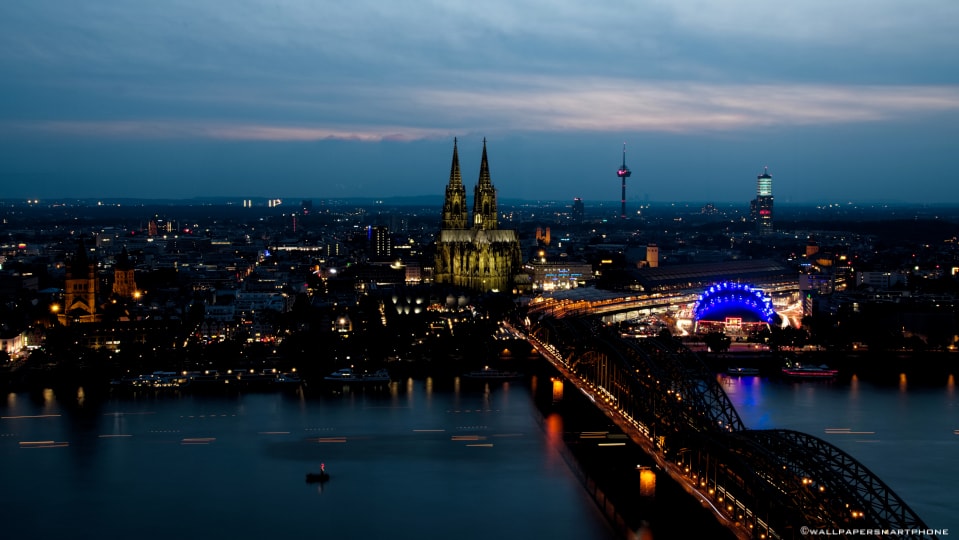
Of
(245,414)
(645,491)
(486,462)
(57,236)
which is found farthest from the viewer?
(57,236)

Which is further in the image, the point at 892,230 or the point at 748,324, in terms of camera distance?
the point at 892,230

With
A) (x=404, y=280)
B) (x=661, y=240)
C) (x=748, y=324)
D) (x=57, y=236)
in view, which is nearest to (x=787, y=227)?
(x=661, y=240)

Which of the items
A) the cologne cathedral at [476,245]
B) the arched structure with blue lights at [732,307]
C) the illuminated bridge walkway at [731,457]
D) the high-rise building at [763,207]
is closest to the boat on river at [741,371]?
the illuminated bridge walkway at [731,457]

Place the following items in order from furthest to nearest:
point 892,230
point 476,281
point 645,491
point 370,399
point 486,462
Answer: point 892,230 < point 476,281 < point 370,399 < point 486,462 < point 645,491

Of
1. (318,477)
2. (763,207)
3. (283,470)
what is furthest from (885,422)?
(763,207)

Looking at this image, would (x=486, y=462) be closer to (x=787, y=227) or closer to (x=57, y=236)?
(x=57, y=236)

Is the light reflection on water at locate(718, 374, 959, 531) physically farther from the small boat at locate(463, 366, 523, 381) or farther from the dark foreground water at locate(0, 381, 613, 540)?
the small boat at locate(463, 366, 523, 381)

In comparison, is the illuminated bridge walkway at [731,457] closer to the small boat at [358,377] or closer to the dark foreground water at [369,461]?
the dark foreground water at [369,461]

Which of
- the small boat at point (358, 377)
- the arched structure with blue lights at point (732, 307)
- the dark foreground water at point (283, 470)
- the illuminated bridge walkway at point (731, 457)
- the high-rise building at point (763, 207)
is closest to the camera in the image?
the illuminated bridge walkway at point (731, 457)
